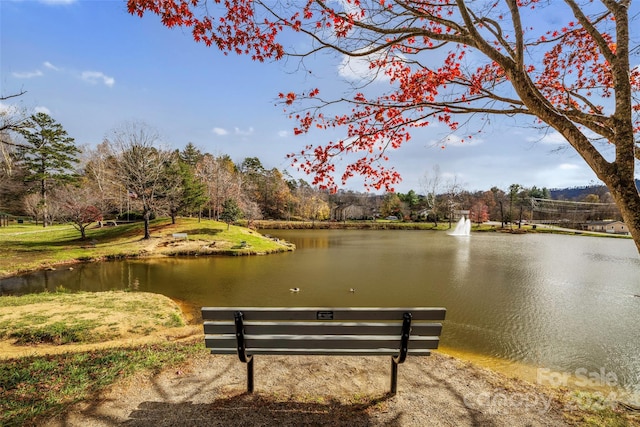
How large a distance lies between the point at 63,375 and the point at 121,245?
781 inches

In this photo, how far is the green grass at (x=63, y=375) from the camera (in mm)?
2900

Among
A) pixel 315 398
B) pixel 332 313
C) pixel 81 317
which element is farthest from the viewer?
pixel 81 317

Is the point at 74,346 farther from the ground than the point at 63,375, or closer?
closer

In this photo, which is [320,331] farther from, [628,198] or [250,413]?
[628,198]

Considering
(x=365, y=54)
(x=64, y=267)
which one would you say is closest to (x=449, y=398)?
(x=365, y=54)

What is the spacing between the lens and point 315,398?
10.9ft

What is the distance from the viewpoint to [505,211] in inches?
2803

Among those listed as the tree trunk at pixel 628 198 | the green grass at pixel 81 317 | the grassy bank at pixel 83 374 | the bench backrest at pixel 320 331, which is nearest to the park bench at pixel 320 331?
the bench backrest at pixel 320 331

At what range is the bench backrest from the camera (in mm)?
3084

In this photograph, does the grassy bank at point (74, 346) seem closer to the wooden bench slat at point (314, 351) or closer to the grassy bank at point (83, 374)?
the grassy bank at point (83, 374)

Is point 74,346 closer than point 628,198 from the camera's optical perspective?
No

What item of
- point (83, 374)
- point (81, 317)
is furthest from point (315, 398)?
point (81, 317)

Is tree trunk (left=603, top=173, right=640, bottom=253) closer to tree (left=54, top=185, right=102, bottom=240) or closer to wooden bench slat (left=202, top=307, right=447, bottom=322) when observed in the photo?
wooden bench slat (left=202, top=307, right=447, bottom=322)

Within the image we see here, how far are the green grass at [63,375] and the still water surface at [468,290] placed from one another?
17.8ft
